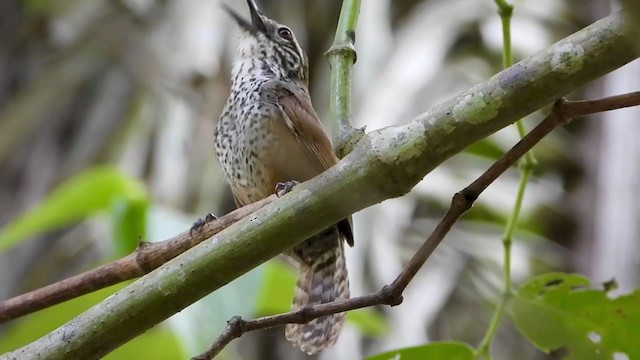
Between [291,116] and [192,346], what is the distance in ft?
2.09

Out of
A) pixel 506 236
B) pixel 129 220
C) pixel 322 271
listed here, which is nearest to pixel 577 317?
pixel 506 236

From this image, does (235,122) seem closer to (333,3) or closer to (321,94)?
(321,94)

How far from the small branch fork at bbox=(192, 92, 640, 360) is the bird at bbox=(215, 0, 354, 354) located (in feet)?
2.58

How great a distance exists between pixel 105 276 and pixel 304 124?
0.83 metres

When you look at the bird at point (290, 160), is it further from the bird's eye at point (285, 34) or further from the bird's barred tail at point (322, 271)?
the bird's eye at point (285, 34)

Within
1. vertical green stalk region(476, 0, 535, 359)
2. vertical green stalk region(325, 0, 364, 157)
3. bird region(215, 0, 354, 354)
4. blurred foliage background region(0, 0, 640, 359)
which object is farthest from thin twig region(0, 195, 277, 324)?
blurred foliage background region(0, 0, 640, 359)

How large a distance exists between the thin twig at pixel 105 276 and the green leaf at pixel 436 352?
25 centimetres

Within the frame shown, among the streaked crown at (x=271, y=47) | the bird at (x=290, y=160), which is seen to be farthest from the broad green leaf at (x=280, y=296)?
the streaked crown at (x=271, y=47)

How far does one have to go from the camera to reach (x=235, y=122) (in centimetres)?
218

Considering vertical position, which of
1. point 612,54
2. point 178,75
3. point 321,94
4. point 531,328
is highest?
point 178,75

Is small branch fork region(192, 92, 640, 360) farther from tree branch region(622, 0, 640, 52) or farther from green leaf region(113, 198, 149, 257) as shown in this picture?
green leaf region(113, 198, 149, 257)

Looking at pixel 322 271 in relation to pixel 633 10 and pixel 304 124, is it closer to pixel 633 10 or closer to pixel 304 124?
pixel 304 124

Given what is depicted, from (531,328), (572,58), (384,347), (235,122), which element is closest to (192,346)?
(531,328)

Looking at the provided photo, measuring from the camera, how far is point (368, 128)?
10.7 ft
